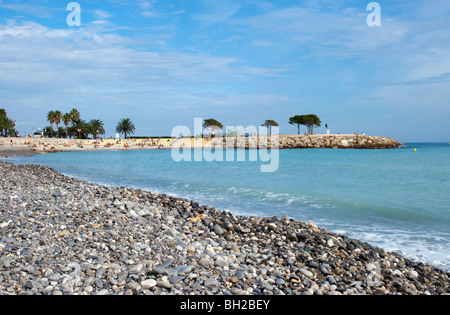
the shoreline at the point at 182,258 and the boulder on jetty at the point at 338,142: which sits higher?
the boulder on jetty at the point at 338,142

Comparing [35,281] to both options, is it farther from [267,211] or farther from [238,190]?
[238,190]

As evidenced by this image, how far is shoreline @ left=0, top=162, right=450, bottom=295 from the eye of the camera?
5102mm

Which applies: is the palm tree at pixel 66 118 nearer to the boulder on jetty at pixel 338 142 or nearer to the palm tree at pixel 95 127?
the palm tree at pixel 95 127

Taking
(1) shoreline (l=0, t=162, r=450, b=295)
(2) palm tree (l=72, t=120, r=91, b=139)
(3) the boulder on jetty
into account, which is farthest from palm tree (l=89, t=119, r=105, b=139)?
(1) shoreline (l=0, t=162, r=450, b=295)

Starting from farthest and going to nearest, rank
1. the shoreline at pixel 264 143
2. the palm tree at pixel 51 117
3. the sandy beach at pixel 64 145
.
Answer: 1. the palm tree at pixel 51 117
2. the shoreline at pixel 264 143
3. the sandy beach at pixel 64 145

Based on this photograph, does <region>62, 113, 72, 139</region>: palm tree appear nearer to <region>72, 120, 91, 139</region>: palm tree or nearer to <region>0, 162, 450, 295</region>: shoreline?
<region>72, 120, 91, 139</region>: palm tree

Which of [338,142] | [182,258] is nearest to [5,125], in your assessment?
[338,142]

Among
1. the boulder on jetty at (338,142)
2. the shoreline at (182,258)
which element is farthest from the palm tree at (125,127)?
the shoreline at (182,258)

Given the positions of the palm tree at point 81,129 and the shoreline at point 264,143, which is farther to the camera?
the palm tree at point 81,129

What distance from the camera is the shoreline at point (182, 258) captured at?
16.7 feet

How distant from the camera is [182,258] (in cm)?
607

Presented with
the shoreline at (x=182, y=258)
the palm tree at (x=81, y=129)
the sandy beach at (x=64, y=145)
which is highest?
the palm tree at (x=81, y=129)

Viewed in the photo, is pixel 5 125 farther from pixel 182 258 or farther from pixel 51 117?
pixel 182 258
